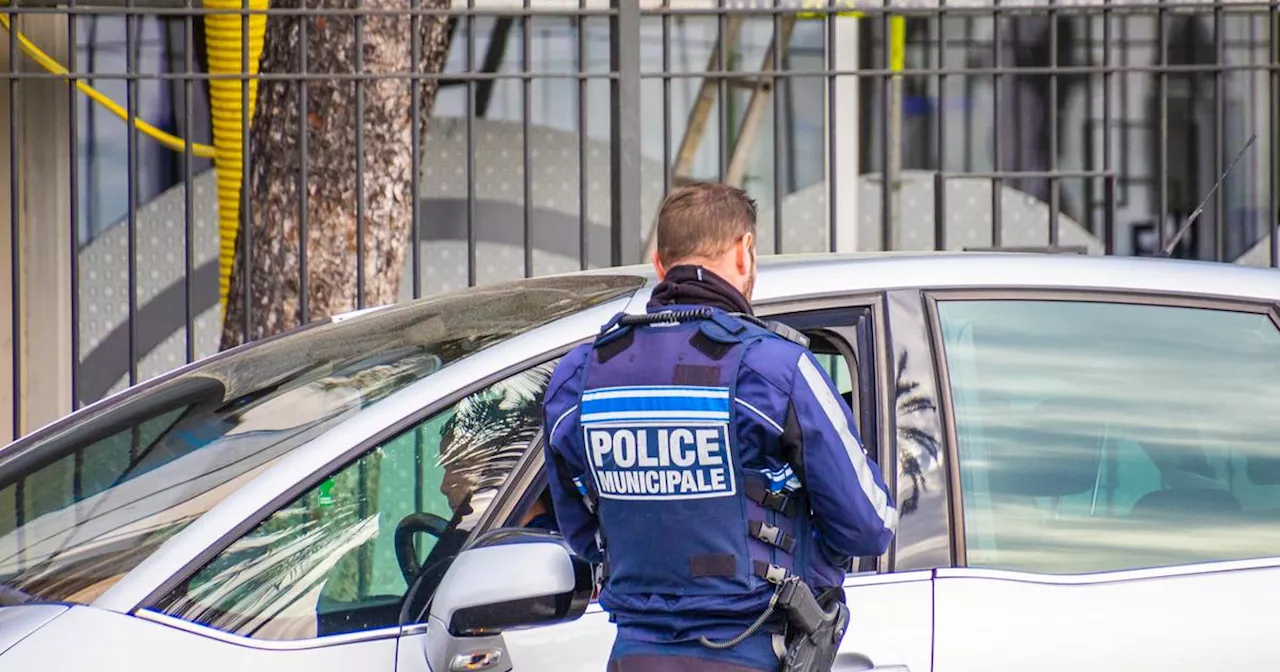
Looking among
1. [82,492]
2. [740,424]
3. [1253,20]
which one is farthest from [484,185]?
[740,424]

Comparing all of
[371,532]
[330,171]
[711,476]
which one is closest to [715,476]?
[711,476]

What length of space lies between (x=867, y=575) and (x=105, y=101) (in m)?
5.98

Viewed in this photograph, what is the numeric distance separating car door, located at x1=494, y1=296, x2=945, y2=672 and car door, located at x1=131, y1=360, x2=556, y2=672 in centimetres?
10

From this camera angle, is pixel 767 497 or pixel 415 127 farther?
pixel 415 127

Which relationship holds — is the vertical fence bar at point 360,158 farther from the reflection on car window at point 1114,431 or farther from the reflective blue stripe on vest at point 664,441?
the reflective blue stripe on vest at point 664,441

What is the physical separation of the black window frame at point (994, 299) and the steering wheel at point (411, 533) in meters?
0.82

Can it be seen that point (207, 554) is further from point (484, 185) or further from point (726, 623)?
point (484, 185)

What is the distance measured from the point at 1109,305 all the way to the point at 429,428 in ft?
3.88

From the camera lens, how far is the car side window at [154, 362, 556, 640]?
222cm

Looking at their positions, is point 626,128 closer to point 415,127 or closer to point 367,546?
point 415,127

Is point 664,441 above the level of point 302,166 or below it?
below

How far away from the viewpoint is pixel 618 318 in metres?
2.20

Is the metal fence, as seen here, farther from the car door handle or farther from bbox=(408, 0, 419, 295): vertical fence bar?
the car door handle

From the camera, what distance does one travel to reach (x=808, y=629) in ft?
6.86
